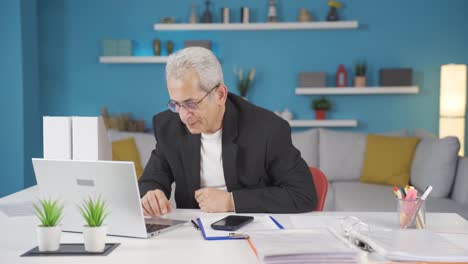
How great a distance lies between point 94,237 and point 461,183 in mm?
3278

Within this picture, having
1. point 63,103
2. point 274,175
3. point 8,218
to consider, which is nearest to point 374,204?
point 274,175

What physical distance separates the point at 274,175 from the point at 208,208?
357 millimetres

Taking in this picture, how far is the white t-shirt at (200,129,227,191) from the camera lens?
2.25 metres

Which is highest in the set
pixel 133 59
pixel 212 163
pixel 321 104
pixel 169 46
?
pixel 169 46

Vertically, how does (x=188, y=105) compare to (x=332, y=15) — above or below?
below

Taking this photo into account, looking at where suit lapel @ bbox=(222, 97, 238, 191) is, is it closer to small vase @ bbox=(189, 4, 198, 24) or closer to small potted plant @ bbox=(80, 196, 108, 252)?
small potted plant @ bbox=(80, 196, 108, 252)

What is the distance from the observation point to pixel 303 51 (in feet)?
18.8

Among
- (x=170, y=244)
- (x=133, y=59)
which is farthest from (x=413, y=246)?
(x=133, y=59)

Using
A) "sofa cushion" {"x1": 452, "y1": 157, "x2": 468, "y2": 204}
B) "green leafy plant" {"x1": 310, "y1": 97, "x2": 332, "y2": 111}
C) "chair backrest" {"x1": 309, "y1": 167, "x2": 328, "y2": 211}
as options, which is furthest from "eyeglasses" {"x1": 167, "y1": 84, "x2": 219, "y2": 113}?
"green leafy plant" {"x1": 310, "y1": 97, "x2": 332, "y2": 111}

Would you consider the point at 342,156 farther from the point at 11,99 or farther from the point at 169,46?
the point at 11,99

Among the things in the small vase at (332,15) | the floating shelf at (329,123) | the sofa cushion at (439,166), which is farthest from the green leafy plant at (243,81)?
the sofa cushion at (439,166)

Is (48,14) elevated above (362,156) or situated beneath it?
elevated above

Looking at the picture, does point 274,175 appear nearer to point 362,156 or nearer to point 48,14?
point 362,156

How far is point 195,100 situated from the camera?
2.01 metres
